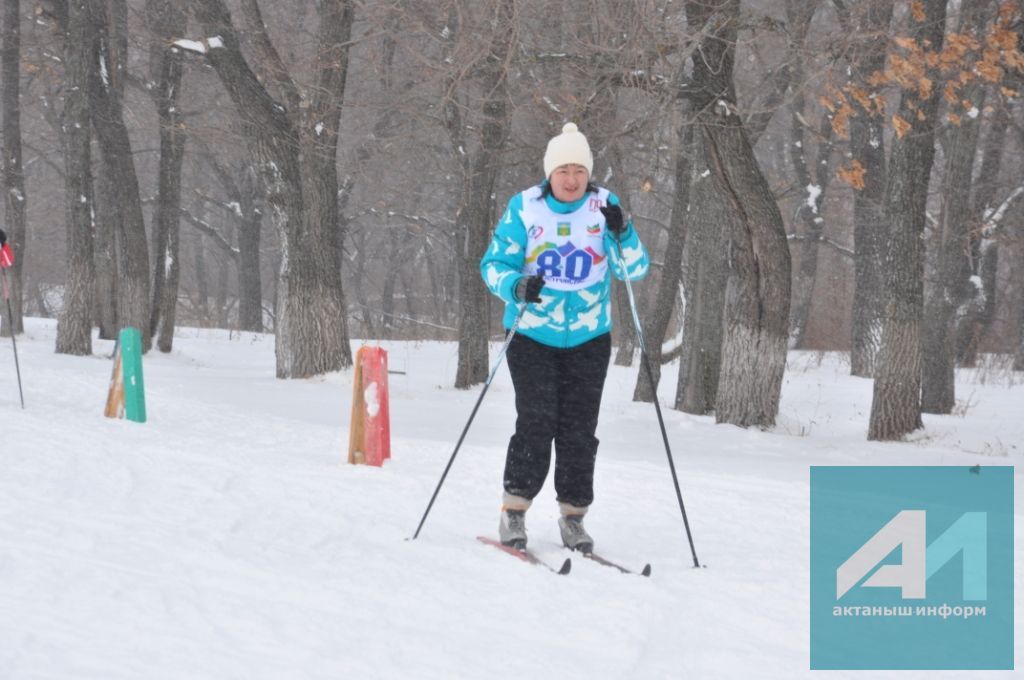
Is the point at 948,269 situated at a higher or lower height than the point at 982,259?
lower

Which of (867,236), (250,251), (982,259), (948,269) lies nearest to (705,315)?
(948,269)

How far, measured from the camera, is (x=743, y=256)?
1186cm

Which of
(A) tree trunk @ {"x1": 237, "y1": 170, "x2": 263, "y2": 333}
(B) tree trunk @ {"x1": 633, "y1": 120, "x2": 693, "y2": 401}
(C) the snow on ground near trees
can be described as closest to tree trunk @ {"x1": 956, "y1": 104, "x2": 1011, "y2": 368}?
(B) tree trunk @ {"x1": 633, "y1": 120, "x2": 693, "y2": 401}

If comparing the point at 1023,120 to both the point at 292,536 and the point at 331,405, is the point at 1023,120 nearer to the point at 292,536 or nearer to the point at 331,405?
the point at 331,405

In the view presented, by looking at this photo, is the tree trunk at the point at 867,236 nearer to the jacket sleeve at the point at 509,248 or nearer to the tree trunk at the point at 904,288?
the tree trunk at the point at 904,288

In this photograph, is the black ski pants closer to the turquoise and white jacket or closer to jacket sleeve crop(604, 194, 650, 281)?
the turquoise and white jacket

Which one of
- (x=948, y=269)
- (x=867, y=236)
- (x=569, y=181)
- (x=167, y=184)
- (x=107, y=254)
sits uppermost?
(x=167, y=184)

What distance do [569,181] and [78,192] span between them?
14.4m

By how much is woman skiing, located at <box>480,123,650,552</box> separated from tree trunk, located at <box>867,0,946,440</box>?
7.17 m

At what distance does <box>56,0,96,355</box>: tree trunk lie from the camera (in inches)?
682

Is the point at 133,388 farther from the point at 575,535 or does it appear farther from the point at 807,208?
the point at 807,208

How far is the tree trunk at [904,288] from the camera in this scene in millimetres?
11688

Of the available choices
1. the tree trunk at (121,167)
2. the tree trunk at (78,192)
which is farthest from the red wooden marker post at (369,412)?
the tree trunk at (121,167)

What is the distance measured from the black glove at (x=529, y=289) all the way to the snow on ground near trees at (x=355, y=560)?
122 cm
